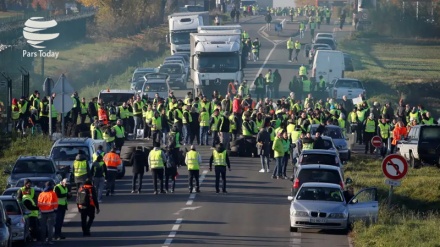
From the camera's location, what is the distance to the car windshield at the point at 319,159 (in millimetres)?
33688

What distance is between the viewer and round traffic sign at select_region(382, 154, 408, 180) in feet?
90.8

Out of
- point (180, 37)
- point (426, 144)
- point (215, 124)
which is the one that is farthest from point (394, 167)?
point (180, 37)

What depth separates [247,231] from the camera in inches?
1072

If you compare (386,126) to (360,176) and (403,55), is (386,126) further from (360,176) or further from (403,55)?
(403,55)

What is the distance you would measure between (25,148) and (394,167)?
17732 mm

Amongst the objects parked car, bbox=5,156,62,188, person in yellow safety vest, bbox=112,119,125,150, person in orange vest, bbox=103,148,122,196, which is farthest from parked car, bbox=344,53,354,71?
parked car, bbox=5,156,62,188

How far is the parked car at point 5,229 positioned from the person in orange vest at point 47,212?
192 cm

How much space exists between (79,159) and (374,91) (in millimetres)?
40521

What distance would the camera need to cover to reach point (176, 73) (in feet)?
221

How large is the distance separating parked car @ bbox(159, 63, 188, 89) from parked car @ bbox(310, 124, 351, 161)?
1031 inches

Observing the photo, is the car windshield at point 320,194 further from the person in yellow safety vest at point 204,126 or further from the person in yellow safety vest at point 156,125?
the person in yellow safety vest at point 204,126

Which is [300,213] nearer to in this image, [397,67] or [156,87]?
[156,87]

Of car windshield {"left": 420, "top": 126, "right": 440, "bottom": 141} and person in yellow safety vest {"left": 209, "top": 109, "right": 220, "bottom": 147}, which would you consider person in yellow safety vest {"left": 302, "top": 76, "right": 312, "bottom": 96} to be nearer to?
person in yellow safety vest {"left": 209, "top": 109, "right": 220, "bottom": 147}

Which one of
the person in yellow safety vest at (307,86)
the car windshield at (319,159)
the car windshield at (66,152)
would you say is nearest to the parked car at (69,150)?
the car windshield at (66,152)
